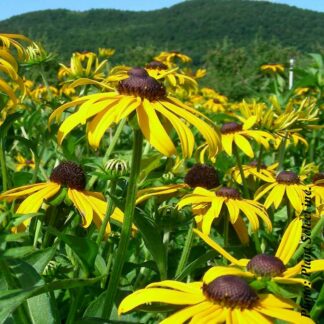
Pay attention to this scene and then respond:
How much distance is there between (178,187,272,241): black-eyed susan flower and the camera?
138 cm

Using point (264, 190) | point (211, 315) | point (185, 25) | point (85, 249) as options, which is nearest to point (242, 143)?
point (264, 190)

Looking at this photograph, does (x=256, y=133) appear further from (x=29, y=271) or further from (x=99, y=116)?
(x=29, y=271)

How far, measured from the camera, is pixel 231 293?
0.87m

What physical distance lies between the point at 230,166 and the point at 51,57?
0.72 m

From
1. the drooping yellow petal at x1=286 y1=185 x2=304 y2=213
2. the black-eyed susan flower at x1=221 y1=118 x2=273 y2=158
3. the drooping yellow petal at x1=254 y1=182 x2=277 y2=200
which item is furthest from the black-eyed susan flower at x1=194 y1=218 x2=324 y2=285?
the black-eyed susan flower at x1=221 y1=118 x2=273 y2=158

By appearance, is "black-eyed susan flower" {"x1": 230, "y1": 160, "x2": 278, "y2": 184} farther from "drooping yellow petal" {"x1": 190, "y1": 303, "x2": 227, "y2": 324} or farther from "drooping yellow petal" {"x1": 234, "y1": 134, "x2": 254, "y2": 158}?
"drooping yellow petal" {"x1": 190, "y1": 303, "x2": 227, "y2": 324}

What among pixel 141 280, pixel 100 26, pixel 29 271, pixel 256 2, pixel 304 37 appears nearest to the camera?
pixel 29 271

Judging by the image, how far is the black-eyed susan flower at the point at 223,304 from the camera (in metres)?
0.84

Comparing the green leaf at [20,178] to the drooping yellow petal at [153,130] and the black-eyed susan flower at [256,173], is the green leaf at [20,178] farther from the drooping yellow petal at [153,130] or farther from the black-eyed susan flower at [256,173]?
the drooping yellow petal at [153,130]

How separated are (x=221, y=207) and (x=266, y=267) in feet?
1.52

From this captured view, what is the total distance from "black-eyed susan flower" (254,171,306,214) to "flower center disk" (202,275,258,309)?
2.40 feet

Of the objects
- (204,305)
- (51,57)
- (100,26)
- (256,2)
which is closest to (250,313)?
(204,305)

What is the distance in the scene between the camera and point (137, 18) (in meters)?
70.8

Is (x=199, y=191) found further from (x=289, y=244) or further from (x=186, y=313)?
(x=186, y=313)
